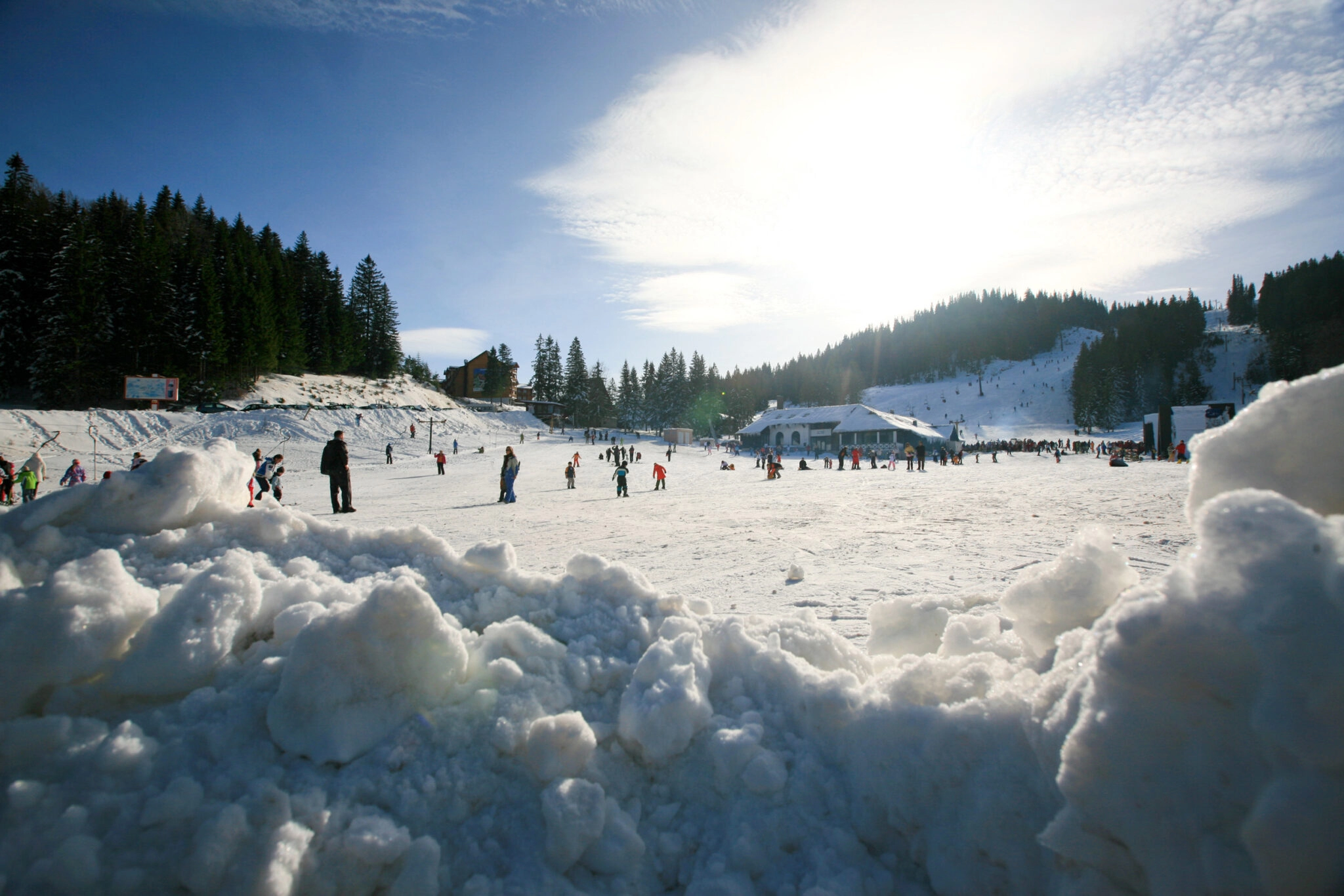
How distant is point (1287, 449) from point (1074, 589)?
96 cm

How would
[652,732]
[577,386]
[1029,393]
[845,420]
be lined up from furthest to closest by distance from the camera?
[1029,393] → [577,386] → [845,420] → [652,732]

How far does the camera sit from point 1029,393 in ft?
392

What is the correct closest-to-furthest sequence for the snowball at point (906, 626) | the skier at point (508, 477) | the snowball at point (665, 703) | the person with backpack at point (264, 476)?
1. the snowball at point (665, 703)
2. the snowball at point (906, 626)
3. the person with backpack at point (264, 476)
4. the skier at point (508, 477)

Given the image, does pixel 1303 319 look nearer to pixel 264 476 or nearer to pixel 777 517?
pixel 777 517

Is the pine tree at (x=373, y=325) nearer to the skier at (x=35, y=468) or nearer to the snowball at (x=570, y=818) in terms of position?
the skier at (x=35, y=468)

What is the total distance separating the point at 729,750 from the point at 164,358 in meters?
64.9

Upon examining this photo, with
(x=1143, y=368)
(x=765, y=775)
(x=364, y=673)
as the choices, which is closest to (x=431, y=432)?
(x=364, y=673)

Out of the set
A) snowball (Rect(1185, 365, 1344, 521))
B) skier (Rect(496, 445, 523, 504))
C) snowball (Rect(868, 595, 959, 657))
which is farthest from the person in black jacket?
snowball (Rect(1185, 365, 1344, 521))

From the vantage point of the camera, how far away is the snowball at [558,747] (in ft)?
6.92

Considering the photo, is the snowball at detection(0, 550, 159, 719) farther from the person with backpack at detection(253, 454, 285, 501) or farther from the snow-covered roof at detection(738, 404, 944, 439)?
the snow-covered roof at detection(738, 404, 944, 439)

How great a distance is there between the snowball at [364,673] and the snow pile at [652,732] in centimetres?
1

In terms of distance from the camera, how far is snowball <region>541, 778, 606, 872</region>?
1.87m

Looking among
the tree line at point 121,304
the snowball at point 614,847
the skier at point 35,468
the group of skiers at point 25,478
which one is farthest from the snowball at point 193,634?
the tree line at point 121,304

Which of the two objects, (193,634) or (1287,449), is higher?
(1287,449)
